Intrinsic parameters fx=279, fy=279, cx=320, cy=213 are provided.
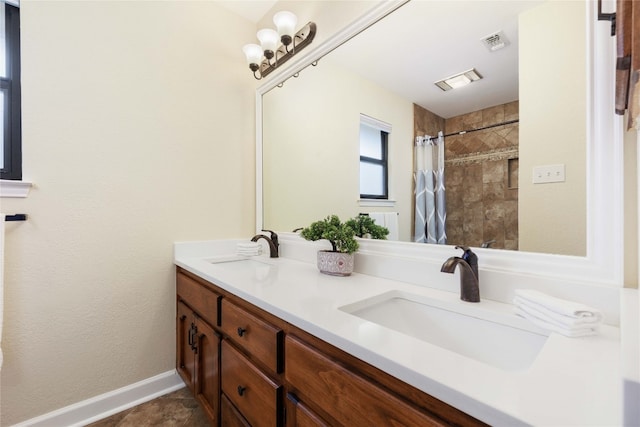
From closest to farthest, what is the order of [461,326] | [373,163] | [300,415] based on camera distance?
[300,415]
[461,326]
[373,163]

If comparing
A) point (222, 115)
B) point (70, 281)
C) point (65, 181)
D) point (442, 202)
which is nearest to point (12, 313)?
point (70, 281)

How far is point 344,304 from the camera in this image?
856 mm

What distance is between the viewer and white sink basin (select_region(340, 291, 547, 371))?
71cm

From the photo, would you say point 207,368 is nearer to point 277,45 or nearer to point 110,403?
point 110,403

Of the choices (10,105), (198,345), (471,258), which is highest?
(10,105)

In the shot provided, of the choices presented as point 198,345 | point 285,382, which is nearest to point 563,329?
point 285,382

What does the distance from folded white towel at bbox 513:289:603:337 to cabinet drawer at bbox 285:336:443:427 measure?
40cm

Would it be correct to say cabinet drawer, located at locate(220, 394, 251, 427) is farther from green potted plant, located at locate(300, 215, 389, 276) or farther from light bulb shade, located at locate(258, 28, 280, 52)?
light bulb shade, located at locate(258, 28, 280, 52)

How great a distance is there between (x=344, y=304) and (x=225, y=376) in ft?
2.11

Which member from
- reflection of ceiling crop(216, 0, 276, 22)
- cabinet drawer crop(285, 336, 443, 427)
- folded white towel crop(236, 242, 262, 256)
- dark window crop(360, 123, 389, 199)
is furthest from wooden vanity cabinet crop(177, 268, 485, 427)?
reflection of ceiling crop(216, 0, 276, 22)

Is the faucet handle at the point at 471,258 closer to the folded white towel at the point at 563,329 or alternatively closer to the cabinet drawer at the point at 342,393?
the folded white towel at the point at 563,329

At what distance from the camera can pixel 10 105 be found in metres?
1.29

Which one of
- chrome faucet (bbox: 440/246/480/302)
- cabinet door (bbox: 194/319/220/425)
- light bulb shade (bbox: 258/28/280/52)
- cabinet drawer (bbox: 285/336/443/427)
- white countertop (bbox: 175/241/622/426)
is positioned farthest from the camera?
light bulb shade (bbox: 258/28/280/52)

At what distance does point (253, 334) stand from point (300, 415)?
0.96ft
